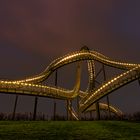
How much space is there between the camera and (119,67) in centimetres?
4188

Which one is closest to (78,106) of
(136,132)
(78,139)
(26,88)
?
(26,88)

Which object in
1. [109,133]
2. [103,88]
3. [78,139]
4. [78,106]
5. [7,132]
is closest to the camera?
[78,139]

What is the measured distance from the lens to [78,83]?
48.4m

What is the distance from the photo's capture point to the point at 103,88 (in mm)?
35188

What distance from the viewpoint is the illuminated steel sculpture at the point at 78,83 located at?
33312 millimetres

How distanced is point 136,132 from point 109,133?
2236mm

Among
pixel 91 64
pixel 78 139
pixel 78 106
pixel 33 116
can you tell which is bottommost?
pixel 78 139

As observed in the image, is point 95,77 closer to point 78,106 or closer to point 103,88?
point 78,106

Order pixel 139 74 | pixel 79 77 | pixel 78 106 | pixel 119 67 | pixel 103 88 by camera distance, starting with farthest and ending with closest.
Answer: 1. pixel 79 77
2. pixel 78 106
3. pixel 119 67
4. pixel 103 88
5. pixel 139 74

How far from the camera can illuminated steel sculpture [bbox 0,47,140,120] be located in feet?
109

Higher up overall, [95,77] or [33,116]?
[95,77]

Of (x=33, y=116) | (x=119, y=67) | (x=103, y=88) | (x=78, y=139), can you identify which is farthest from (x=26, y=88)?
(x=78, y=139)

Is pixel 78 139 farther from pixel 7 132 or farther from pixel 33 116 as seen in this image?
pixel 33 116

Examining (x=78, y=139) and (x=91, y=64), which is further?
(x=91, y=64)
